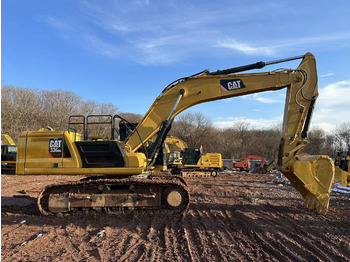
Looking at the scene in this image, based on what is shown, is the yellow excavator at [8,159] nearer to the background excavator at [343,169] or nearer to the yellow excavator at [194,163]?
the yellow excavator at [194,163]

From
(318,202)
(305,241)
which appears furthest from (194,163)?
(305,241)

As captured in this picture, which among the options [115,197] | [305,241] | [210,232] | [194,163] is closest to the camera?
[305,241]

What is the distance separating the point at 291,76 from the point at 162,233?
5437 millimetres

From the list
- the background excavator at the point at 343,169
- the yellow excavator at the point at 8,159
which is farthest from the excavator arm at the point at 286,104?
the yellow excavator at the point at 8,159

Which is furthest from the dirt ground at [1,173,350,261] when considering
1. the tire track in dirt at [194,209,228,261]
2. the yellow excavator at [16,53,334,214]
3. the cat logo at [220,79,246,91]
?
the cat logo at [220,79,246,91]

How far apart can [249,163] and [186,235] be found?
23.1 metres

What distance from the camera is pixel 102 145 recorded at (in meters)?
6.52

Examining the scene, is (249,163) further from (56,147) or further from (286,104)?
(56,147)

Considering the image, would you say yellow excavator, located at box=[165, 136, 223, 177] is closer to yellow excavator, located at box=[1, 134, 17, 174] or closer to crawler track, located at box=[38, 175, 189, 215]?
yellow excavator, located at box=[1, 134, 17, 174]

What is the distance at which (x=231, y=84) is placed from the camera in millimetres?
7258

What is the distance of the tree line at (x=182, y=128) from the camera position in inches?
1271

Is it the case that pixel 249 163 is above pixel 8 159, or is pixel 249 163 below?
below

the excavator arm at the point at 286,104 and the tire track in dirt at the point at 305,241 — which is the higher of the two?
the excavator arm at the point at 286,104

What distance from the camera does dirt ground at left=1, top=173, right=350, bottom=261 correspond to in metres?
4.45
